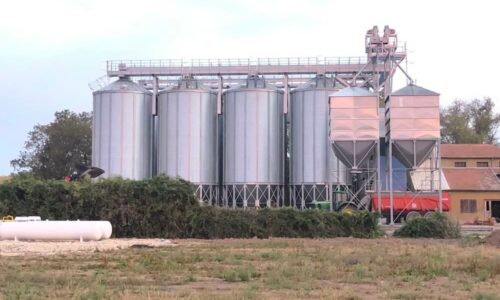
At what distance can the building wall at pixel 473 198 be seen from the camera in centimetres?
6669

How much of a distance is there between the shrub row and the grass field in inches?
590

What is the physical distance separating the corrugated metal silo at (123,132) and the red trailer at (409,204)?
22951mm

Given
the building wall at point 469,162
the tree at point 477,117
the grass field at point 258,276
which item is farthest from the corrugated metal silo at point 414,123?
the tree at point 477,117

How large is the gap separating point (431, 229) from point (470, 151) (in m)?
38.8

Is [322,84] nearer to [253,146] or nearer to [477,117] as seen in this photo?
[253,146]

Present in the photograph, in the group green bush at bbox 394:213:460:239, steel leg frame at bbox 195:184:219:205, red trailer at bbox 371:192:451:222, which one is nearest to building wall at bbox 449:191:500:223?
red trailer at bbox 371:192:451:222

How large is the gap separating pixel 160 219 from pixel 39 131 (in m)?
56.5

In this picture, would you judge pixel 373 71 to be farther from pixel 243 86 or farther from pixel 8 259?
pixel 8 259

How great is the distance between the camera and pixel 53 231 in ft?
121

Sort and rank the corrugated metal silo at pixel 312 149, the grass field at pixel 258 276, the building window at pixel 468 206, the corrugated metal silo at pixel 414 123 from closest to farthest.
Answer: the grass field at pixel 258 276 < the corrugated metal silo at pixel 414 123 < the corrugated metal silo at pixel 312 149 < the building window at pixel 468 206

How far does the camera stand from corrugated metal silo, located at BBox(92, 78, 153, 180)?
65.0 metres

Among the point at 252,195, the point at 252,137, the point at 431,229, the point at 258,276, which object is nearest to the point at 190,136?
the point at 252,137

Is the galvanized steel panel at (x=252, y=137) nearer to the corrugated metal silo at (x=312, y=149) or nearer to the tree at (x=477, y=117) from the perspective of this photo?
the corrugated metal silo at (x=312, y=149)

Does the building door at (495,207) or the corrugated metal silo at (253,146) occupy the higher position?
the corrugated metal silo at (253,146)
